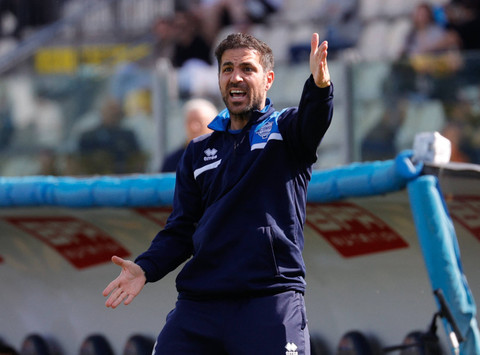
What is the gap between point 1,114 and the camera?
30.3 ft

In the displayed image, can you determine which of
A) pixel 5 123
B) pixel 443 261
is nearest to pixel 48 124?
pixel 5 123

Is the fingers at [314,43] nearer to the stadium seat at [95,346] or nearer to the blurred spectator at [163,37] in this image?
the stadium seat at [95,346]

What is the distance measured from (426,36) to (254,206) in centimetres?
662

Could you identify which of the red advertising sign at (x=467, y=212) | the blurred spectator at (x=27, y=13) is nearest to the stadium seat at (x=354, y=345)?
the red advertising sign at (x=467, y=212)

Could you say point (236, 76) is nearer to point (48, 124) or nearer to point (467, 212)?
point (467, 212)

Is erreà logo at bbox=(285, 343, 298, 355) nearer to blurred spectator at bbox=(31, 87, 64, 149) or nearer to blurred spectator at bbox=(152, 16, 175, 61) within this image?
blurred spectator at bbox=(31, 87, 64, 149)

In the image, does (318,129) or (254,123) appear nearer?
(318,129)

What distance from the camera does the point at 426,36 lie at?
31.4ft

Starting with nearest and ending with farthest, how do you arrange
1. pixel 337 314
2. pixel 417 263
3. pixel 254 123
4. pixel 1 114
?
pixel 254 123, pixel 417 263, pixel 337 314, pixel 1 114

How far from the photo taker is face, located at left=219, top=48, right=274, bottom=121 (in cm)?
347

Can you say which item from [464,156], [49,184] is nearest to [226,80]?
[49,184]

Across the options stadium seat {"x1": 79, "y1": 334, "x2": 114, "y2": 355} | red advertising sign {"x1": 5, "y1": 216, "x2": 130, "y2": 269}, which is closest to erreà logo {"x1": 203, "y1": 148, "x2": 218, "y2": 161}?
red advertising sign {"x1": 5, "y1": 216, "x2": 130, "y2": 269}

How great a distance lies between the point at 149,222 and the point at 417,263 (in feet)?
5.51

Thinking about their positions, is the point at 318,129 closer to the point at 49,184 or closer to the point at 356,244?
the point at 356,244
